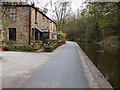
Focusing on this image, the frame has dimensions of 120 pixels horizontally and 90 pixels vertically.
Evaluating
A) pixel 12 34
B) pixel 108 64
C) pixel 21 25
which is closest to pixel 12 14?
pixel 21 25

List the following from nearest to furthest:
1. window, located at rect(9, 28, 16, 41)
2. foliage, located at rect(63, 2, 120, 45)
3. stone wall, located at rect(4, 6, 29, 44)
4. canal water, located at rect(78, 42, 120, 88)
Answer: canal water, located at rect(78, 42, 120, 88), foliage, located at rect(63, 2, 120, 45), stone wall, located at rect(4, 6, 29, 44), window, located at rect(9, 28, 16, 41)

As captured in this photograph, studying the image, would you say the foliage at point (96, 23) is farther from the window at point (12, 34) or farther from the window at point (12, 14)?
the window at point (12, 34)

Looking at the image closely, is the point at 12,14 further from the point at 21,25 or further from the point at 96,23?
the point at 96,23

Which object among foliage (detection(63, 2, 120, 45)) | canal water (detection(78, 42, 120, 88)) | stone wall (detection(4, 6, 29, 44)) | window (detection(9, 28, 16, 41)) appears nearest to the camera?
canal water (detection(78, 42, 120, 88))

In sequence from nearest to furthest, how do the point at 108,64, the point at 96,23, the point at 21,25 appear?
the point at 108,64 → the point at 21,25 → the point at 96,23

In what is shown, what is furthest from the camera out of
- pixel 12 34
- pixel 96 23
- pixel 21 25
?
pixel 96 23

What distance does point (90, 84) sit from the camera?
11.5 feet

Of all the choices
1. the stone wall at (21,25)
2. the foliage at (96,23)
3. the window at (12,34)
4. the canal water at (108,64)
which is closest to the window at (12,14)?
the stone wall at (21,25)

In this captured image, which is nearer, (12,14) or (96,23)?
(12,14)

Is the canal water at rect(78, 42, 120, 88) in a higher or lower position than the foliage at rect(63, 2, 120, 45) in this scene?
lower

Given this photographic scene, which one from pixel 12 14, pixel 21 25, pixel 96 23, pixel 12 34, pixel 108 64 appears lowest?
pixel 108 64

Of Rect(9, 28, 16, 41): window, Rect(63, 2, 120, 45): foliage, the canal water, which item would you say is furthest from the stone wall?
the canal water

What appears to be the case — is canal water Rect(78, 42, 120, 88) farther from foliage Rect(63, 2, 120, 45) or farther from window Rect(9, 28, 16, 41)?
window Rect(9, 28, 16, 41)

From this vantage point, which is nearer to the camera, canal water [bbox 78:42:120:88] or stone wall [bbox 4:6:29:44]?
canal water [bbox 78:42:120:88]
